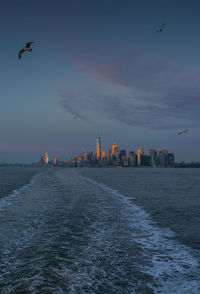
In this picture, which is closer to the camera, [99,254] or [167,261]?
[167,261]

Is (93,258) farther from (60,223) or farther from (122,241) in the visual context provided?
(60,223)

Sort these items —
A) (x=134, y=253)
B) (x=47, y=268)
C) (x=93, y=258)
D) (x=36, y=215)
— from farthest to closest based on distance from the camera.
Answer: (x=36, y=215) → (x=134, y=253) → (x=93, y=258) → (x=47, y=268)

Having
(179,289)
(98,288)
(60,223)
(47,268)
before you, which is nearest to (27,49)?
(60,223)

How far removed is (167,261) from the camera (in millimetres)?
7691

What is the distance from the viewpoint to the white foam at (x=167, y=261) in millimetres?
5965

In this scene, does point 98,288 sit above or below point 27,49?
below

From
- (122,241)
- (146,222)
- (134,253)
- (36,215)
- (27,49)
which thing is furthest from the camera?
(36,215)

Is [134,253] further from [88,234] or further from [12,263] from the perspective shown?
[12,263]

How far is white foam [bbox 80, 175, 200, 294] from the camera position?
19.6 ft

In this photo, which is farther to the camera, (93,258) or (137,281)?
(93,258)

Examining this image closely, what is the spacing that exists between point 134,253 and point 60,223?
6037 mm

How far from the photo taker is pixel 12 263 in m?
7.20

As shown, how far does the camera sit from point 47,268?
6820mm

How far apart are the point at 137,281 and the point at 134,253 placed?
222 cm
